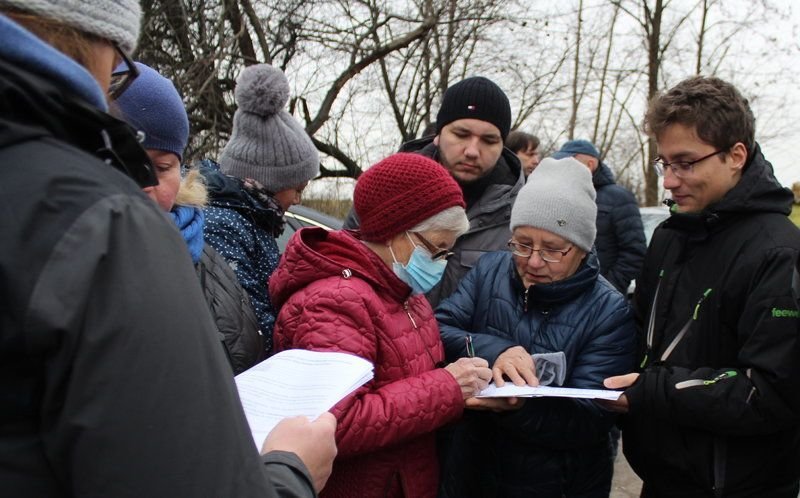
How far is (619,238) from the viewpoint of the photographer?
4.72 meters

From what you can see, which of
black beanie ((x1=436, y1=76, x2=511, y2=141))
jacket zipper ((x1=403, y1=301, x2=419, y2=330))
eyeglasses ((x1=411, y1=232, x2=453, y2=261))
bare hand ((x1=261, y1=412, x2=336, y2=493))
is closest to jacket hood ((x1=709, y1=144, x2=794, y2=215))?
eyeglasses ((x1=411, y1=232, x2=453, y2=261))

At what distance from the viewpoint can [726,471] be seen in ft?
6.21

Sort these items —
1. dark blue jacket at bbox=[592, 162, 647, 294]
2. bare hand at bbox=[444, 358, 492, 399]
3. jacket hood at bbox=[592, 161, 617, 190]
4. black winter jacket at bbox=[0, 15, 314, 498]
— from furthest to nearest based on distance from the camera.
→ 1. jacket hood at bbox=[592, 161, 617, 190]
2. dark blue jacket at bbox=[592, 162, 647, 294]
3. bare hand at bbox=[444, 358, 492, 399]
4. black winter jacket at bbox=[0, 15, 314, 498]

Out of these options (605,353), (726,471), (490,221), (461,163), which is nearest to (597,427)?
(605,353)

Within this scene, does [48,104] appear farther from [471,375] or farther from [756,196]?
[756,196]

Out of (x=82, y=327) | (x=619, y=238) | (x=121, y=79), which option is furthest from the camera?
(x=619, y=238)

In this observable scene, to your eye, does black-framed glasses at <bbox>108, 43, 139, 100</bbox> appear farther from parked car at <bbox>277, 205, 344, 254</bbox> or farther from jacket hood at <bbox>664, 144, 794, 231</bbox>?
parked car at <bbox>277, 205, 344, 254</bbox>

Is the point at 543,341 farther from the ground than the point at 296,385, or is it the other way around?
the point at 296,385

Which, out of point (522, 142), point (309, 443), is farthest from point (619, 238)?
point (309, 443)

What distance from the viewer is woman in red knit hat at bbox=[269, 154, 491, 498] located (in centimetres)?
171

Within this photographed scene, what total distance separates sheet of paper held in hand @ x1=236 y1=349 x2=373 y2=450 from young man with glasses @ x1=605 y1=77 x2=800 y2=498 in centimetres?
95

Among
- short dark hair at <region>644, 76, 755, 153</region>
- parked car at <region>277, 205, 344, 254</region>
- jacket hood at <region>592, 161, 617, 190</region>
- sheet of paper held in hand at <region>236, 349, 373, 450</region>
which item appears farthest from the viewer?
parked car at <region>277, 205, 344, 254</region>

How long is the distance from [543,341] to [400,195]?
0.73 m

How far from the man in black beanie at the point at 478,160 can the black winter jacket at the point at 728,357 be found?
2.99ft
